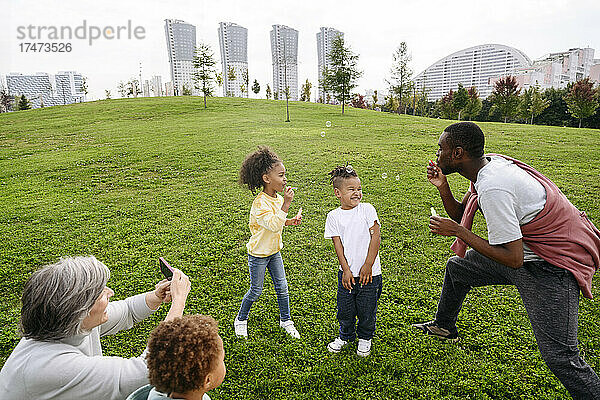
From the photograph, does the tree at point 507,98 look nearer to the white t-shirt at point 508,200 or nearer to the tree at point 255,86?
the tree at point 255,86

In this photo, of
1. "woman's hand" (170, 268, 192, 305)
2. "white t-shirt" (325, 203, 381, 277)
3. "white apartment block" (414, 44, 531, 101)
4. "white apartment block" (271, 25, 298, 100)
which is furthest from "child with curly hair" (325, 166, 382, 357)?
"white apartment block" (414, 44, 531, 101)

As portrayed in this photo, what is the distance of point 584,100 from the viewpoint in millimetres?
26281

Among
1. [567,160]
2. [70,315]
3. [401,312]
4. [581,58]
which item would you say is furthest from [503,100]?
[581,58]

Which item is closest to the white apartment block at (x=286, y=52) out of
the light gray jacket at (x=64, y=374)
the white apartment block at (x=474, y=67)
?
the white apartment block at (x=474, y=67)

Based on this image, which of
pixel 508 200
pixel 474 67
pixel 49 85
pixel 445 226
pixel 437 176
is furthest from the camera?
pixel 474 67

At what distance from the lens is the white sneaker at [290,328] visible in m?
3.54

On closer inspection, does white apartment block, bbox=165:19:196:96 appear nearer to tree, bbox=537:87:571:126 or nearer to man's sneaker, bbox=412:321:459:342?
tree, bbox=537:87:571:126

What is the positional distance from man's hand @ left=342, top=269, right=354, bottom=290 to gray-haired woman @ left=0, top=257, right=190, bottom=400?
171 cm

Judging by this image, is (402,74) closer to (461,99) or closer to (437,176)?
(461,99)

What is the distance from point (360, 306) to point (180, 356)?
78.3 inches

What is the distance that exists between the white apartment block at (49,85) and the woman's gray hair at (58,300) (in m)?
94.4

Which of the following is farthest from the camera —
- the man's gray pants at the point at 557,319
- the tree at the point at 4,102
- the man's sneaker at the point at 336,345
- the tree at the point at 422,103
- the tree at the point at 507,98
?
the tree at the point at 422,103

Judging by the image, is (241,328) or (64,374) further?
(241,328)

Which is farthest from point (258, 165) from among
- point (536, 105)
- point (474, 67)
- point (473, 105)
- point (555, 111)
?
point (474, 67)
